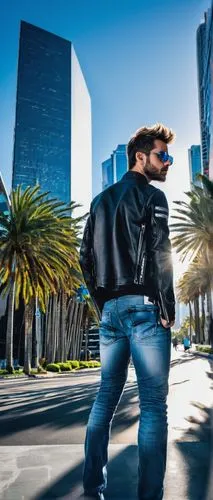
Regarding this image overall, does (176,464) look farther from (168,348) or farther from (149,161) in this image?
(149,161)

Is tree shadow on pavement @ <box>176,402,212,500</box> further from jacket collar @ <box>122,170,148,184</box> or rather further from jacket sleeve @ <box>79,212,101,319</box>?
jacket collar @ <box>122,170,148,184</box>

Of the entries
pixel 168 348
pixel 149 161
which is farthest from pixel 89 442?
pixel 149 161

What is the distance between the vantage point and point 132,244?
2.37 metres

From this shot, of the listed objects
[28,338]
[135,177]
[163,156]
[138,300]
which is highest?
[163,156]

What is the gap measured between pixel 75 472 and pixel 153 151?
2130mm

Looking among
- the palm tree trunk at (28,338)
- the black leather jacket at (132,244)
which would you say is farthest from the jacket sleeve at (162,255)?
the palm tree trunk at (28,338)

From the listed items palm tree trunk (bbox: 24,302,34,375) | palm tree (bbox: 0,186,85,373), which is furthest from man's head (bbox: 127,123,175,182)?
palm tree trunk (bbox: 24,302,34,375)

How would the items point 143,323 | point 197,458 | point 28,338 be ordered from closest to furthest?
point 143,323, point 197,458, point 28,338

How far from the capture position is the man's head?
2570mm

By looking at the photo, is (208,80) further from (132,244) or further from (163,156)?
(132,244)

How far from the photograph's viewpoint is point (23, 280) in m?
23.6

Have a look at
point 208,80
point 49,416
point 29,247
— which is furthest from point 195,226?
point 208,80

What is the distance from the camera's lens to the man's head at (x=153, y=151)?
2.57 m

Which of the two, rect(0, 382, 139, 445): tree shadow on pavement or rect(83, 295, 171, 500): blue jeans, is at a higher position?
rect(83, 295, 171, 500): blue jeans
